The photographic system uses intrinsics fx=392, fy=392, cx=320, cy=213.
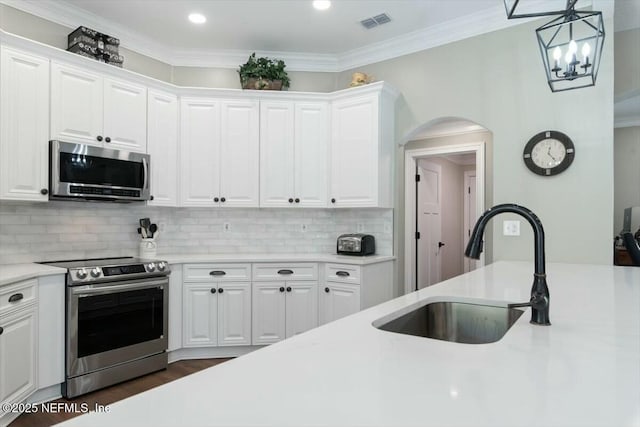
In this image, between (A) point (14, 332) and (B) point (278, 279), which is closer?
(A) point (14, 332)

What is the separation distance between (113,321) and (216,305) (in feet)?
2.74

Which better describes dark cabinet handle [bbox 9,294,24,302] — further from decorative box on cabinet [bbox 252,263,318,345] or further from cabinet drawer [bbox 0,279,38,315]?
decorative box on cabinet [bbox 252,263,318,345]

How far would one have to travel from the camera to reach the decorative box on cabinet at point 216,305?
3418mm

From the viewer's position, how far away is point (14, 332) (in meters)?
2.33

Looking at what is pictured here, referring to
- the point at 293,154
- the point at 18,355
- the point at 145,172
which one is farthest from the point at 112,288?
the point at 293,154

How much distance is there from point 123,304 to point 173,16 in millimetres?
2365

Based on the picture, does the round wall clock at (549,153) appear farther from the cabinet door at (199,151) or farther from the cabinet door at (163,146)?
the cabinet door at (163,146)

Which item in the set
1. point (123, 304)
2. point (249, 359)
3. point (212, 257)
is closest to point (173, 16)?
point (212, 257)

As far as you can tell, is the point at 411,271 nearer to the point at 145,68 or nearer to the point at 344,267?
the point at 344,267

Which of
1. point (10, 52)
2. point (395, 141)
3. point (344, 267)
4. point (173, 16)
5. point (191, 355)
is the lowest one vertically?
point (191, 355)

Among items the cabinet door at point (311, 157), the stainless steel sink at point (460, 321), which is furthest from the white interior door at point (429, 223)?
the stainless steel sink at point (460, 321)

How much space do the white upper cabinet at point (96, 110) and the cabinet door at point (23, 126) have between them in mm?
83

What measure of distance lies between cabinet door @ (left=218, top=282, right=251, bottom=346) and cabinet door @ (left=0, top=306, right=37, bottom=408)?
4.45ft

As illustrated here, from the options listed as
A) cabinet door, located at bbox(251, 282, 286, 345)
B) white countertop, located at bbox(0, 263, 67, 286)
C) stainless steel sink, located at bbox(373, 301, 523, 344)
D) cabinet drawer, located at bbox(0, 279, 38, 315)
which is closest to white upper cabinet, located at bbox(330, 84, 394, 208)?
cabinet door, located at bbox(251, 282, 286, 345)
